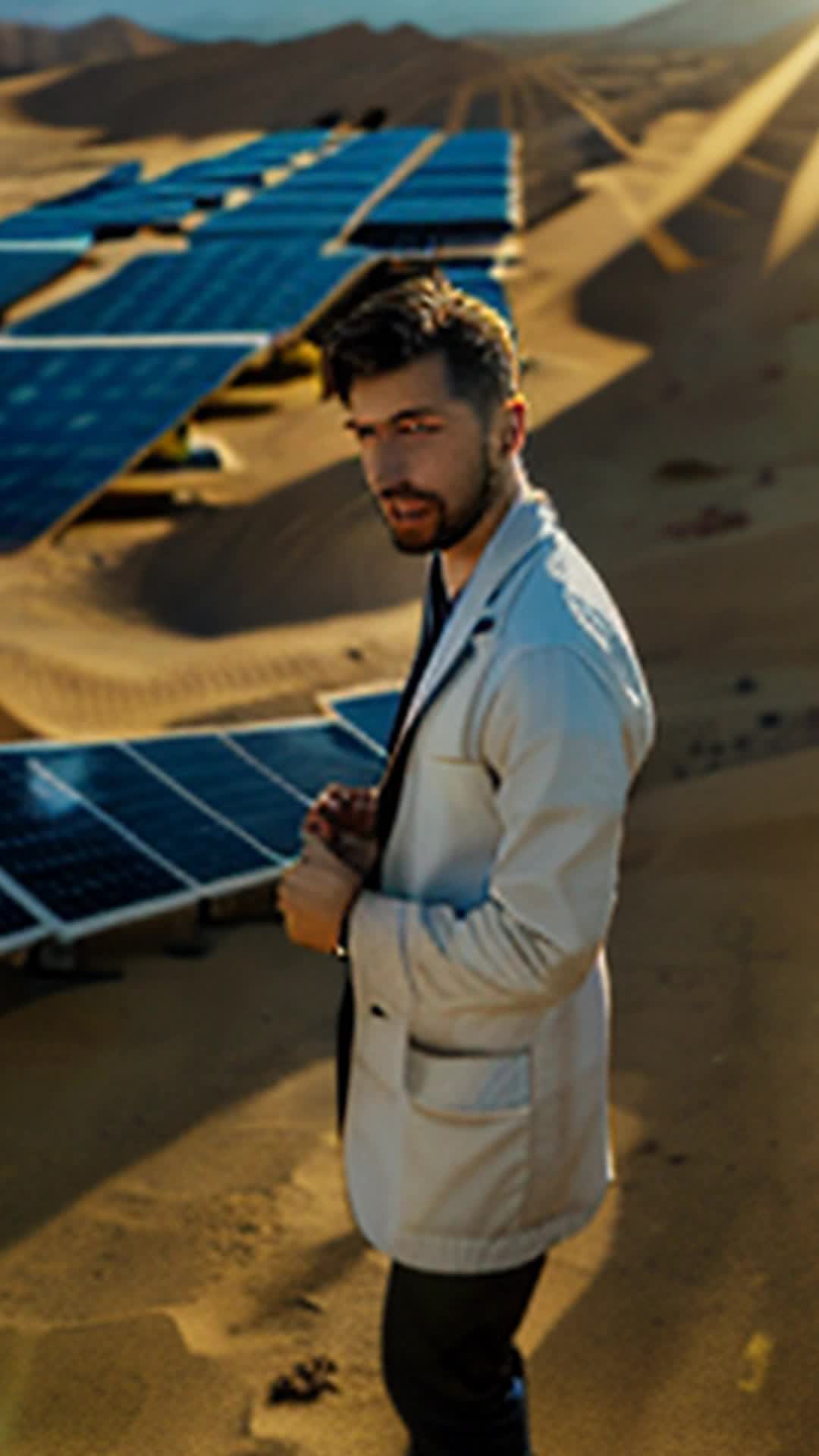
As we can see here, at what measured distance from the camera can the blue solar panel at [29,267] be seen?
834 inches

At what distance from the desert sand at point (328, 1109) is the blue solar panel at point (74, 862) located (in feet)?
1.35

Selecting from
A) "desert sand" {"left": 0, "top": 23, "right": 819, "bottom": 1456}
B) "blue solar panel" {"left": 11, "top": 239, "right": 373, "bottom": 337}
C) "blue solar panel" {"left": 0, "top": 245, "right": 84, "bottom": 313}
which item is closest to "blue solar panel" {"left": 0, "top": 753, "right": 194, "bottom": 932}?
"desert sand" {"left": 0, "top": 23, "right": 819, "bottom": 1456}

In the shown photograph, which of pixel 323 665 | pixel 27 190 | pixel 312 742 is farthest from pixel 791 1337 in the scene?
pixel 27 190

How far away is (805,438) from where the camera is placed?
18016 mm

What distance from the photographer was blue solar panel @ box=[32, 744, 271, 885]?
6809 mm

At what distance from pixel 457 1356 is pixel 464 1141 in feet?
1.30

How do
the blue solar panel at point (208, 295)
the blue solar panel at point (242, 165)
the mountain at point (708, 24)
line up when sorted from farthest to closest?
the mountain at point (708, 24) → the blue solar panel at point (242, 165) → the blue solar panel at point (208, 295)

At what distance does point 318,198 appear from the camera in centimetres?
2814

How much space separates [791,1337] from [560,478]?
1349cm

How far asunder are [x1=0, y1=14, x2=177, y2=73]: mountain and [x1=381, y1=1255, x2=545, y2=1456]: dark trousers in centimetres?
9188

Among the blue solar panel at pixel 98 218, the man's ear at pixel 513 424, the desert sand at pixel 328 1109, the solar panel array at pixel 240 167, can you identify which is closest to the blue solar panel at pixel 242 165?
the solar panel array at pixel 240 167

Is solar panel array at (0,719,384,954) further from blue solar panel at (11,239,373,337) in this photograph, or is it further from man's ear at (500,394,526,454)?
blue solar panel at (11,239,373,337)

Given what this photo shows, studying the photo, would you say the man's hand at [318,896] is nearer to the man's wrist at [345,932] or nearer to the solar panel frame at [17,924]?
the man's wrist at [345,932]

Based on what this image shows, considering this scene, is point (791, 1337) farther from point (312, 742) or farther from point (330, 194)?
point (330, 194)
